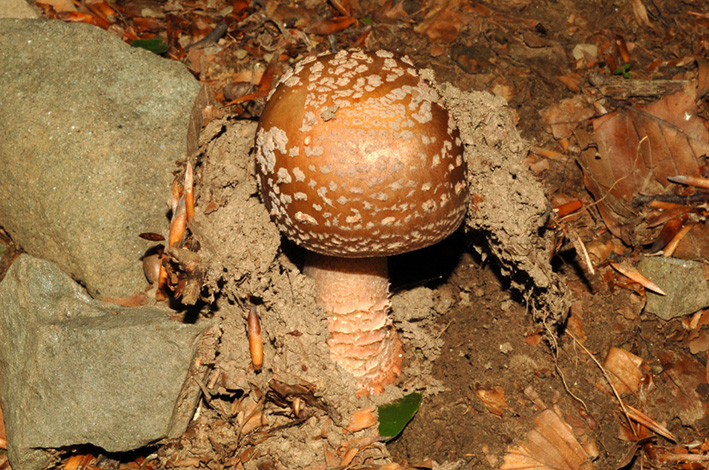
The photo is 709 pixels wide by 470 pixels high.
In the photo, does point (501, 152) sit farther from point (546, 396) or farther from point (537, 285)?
point (546, 396)

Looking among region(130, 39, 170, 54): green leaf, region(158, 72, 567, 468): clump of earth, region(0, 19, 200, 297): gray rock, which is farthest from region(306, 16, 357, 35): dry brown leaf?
region(158, 72, 567, 468): clump of earth

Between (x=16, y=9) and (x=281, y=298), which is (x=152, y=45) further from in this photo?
(x=281, y=298)

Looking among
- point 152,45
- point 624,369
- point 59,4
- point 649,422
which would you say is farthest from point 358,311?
point 59,4

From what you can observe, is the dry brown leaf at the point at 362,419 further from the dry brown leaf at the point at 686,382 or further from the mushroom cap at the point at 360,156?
the dry brown leaf at the point at 686,382

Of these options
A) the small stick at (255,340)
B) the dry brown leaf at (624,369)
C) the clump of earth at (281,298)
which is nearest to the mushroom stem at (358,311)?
the clump of earth at (281,298)

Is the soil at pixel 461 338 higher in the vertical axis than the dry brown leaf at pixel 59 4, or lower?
lower

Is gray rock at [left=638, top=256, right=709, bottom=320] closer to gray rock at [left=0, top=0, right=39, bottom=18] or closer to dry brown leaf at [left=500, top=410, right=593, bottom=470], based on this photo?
dry brown leaf at [left=500, top=410, right=593, bottom=470]
